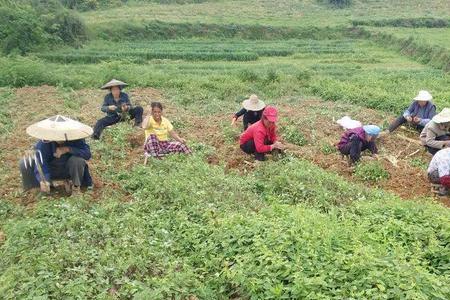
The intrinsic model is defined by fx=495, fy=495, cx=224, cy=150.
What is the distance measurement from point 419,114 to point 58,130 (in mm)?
7142

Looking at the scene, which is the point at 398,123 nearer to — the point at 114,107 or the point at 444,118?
the point at 444,118

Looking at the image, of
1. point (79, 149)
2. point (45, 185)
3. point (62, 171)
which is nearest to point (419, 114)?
point (79, 149)

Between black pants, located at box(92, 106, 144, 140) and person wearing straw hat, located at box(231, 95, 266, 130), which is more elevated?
person wearing straw hat, located at box(231, 95, 266, 130)

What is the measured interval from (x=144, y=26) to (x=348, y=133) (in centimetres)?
2632

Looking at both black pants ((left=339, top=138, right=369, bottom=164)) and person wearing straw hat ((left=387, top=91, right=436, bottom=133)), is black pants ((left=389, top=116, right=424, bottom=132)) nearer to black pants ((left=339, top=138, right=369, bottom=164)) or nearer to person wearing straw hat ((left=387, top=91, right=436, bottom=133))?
person wearing straw hat ((left=387, top=91, right=436, bottom=133))

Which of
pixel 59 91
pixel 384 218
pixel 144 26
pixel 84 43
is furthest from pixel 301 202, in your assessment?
pixel 144 26

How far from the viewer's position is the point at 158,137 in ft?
27.4

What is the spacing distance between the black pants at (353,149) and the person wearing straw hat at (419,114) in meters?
2.03

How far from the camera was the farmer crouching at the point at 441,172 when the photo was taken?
23.7ft

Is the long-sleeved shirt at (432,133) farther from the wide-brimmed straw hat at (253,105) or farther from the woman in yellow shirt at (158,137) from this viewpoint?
the woman in yellow shirt at (158,137)

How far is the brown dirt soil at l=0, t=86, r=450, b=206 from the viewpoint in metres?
7.83

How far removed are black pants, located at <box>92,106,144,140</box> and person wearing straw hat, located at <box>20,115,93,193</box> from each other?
2.78 metres

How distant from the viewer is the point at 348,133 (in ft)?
27.7

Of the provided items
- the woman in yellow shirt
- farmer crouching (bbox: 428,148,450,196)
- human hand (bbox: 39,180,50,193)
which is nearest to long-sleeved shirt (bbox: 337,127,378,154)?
farmer crouching (bbox: 428,148,450,196)
